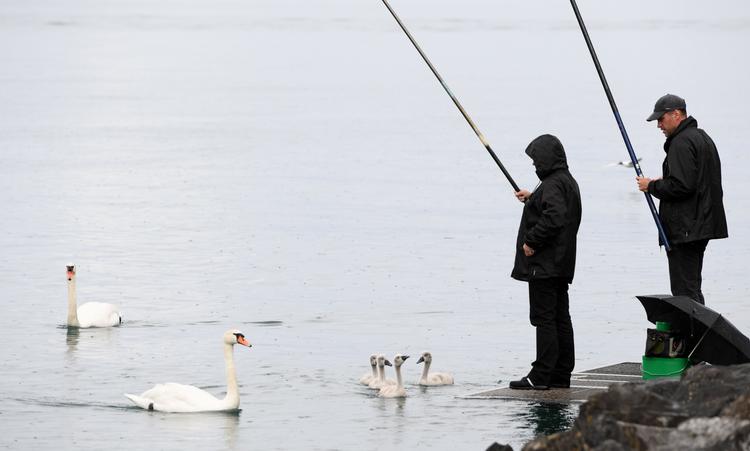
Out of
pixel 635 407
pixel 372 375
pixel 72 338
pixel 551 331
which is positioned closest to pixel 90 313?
pixel 72 338

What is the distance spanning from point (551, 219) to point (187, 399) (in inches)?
100

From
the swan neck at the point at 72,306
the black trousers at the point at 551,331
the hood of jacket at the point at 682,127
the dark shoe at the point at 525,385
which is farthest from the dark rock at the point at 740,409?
the swan neck at the point at 72,306

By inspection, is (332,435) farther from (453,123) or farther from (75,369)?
(453,123)

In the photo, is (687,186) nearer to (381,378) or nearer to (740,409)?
(381,378)

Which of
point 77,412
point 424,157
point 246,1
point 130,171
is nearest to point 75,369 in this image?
point 77,412

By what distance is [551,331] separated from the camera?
1124 centimetres

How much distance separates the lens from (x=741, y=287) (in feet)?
57.3

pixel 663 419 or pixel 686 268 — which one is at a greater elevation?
pixel 686 268

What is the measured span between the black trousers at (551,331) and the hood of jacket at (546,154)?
2.18 ft

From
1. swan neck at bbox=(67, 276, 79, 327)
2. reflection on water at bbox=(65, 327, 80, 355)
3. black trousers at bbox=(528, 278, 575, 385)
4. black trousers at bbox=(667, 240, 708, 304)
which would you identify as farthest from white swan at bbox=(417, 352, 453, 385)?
swan neck at bbox=(67, 276, 79, 327)

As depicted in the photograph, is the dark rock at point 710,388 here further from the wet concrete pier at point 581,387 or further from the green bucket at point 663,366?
Answer: the green bucket at point 663,366

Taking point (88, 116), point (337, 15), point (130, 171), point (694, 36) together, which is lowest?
point (130, 171)

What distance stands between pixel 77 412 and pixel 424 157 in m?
18.8

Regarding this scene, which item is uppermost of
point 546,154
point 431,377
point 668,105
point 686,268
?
point 668,105
